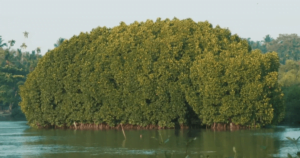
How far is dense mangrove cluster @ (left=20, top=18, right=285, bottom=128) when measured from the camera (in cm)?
5103

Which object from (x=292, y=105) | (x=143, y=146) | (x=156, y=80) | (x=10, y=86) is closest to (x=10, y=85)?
(x=10, y=86)

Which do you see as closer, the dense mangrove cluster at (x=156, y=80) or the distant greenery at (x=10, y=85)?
the dense mangrove cluster at (x=156, y=80)

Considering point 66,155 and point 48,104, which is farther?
point 48,104

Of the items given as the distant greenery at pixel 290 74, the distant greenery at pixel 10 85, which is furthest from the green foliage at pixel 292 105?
the distant greenery at pixel 10 85

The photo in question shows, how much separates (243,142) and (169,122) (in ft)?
52.5

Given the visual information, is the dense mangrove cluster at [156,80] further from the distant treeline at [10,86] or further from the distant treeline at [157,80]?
the distant treeline at [10,86]

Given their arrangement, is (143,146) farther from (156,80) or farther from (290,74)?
(290,74)

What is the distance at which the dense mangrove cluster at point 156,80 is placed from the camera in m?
51.0

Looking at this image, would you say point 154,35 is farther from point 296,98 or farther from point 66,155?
point 66,155

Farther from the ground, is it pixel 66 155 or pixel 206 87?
pixel 206 87

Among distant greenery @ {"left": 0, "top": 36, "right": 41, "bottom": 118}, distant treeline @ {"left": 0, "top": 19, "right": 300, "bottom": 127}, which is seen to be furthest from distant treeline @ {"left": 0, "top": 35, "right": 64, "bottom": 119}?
distant treeline @ {"left": 0, "top": 19, "right": 300, "bottom": 127}

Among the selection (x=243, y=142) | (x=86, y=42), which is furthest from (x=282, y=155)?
(x=86, y=42)

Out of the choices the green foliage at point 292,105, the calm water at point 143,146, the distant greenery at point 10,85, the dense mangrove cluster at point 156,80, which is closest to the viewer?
the calm water at point 143,146

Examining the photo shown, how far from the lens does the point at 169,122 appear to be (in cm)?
5378
